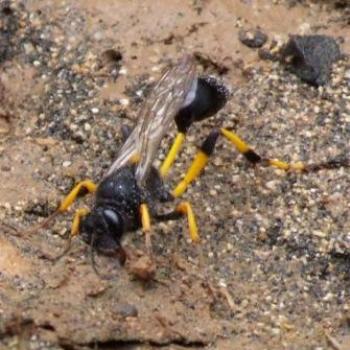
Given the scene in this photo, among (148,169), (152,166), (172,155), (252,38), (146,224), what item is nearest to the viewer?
(146,224)

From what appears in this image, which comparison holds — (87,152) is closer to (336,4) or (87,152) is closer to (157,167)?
(157,167)

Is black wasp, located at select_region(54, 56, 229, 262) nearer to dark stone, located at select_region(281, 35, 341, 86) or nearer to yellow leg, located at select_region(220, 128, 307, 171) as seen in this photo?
yellow leg, located at select_region(220, 128, 307, 171)

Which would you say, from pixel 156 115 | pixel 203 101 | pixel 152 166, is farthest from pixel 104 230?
pixel 203 101

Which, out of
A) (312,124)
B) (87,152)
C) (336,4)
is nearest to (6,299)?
(87,152)

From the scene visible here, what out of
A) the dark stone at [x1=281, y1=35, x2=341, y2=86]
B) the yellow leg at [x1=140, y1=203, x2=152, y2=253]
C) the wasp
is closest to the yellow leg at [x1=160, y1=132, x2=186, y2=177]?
the wasp

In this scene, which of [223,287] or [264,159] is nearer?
[223,287]

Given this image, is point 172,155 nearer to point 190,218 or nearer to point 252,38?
A: point 190,218

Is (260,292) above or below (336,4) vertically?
below
